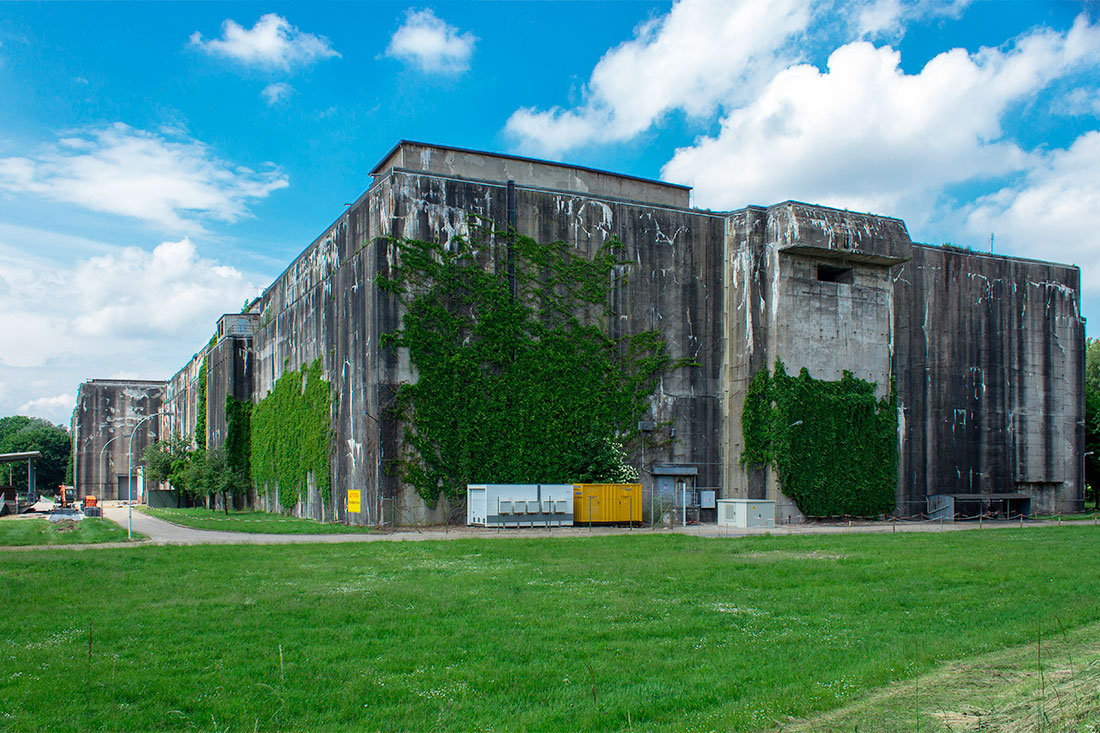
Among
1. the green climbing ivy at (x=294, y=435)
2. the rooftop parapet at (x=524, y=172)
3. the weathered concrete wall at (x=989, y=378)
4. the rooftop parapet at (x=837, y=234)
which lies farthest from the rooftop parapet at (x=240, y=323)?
the weathered concrete wall at (x=989, y=378)

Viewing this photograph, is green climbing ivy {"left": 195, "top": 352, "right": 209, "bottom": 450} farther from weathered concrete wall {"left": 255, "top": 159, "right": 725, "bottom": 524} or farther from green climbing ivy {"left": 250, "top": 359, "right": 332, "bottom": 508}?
weathered concrete wall {"left": 255, "top": 159, "right": 725, "bottom": 524}

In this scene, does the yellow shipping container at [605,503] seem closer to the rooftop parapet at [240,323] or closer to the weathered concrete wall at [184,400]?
the rooftop parapet at [240,323]

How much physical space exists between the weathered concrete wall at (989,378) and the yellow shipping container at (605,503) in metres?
16.3

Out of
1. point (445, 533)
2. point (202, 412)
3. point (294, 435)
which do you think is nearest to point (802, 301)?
point (445, 533)

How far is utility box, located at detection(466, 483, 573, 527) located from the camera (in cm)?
3462

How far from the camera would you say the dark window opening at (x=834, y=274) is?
4319 centimetres

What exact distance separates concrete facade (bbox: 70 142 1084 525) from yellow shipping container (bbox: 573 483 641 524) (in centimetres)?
362

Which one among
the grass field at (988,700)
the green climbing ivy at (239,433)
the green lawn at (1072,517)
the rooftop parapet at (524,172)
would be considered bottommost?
the green lawn at (1072,517)

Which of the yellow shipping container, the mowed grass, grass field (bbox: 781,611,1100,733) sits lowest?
the yellow shipping container

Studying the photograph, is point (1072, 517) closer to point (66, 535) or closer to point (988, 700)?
point (988, 700)

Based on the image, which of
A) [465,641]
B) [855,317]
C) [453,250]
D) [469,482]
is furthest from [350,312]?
[465,641]

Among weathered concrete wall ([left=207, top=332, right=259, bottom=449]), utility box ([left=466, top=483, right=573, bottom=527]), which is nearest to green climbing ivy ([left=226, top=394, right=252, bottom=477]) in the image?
weathered concrete wall ([left=207, top=332, right=259, bottom=449])

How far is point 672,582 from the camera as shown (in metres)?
16.8

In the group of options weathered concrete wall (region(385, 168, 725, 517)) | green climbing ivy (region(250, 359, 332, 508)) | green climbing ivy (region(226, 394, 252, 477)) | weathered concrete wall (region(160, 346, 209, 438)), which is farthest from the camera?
weathered concrete wall (region(160, 346, 209, 438))
